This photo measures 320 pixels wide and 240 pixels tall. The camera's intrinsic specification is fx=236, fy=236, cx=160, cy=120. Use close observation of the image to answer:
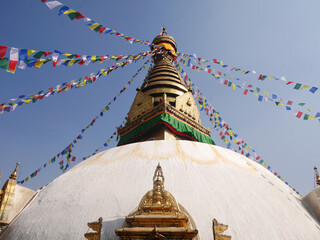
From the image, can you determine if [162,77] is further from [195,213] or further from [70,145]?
[195,213]

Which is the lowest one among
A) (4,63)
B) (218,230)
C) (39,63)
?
(218,230)

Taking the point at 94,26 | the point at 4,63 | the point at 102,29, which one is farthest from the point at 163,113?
the point at 4,63

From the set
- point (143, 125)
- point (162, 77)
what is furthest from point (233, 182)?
point (162, 77)

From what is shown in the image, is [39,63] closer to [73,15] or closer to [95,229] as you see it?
[73,15]

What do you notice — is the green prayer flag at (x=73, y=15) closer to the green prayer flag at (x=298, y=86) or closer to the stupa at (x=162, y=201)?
the stupa at (x=162, y=201)

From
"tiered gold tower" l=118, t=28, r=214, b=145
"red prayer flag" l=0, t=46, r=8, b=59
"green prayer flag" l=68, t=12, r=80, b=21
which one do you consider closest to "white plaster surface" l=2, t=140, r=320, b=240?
"red prayer flag" l=0, t=46, r=8, b=59

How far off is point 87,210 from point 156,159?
1.35m

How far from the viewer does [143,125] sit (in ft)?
31.3

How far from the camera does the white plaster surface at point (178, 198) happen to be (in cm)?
300

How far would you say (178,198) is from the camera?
3189 millimetres

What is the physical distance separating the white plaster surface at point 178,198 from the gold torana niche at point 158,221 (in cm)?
24

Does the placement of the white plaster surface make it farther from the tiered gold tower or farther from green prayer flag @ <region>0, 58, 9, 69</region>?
the tiered gold tower

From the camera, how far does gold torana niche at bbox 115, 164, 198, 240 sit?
2568mm

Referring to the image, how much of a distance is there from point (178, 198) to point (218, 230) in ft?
2.19
